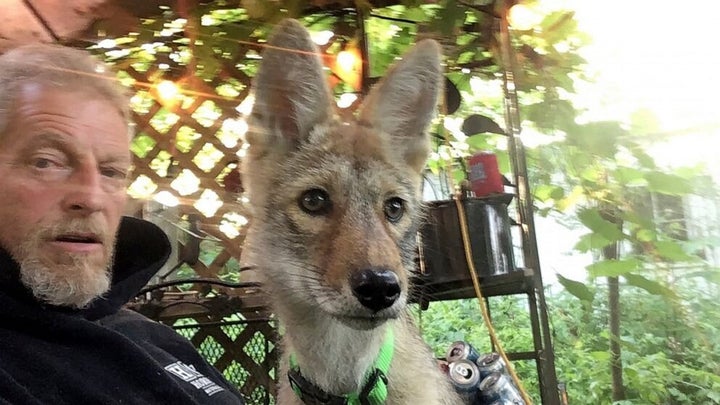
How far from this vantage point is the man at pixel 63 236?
77 centimetres

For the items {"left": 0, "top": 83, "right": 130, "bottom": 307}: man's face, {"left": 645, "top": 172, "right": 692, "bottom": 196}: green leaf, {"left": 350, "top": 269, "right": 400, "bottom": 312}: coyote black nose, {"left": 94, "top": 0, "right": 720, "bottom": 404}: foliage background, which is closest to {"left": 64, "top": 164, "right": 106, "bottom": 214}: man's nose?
{"left": 0, "top": 83, "right": 130, "bottom": 307}: man's face

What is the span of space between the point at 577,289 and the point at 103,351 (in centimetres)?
77

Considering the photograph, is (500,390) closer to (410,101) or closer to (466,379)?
(466,379)

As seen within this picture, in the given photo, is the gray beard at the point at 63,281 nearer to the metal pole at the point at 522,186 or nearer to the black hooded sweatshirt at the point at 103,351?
the black hooded sweatshirt at the point at 103,351

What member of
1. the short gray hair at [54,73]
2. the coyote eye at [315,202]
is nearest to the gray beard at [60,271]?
the short gray hair at [54,73]

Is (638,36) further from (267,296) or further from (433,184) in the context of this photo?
(267,296)

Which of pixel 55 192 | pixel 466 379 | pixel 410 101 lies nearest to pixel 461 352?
pixel 466 379

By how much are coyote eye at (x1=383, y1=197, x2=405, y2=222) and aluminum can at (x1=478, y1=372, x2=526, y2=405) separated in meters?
0.32

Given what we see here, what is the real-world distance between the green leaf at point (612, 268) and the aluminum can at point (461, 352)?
0.25 meters

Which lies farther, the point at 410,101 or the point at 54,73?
the point at 410,101

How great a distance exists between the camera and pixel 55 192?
0.78 meters

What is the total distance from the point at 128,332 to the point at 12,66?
1.33 feet

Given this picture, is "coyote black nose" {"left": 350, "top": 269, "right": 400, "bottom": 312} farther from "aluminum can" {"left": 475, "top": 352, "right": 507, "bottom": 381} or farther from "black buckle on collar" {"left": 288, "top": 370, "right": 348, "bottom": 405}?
"aluminum can" {"left": 475, "top": 352, "right": 507, "bottom": 381}

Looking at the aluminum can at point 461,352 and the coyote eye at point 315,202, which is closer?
the coyote eye at point 315,202
